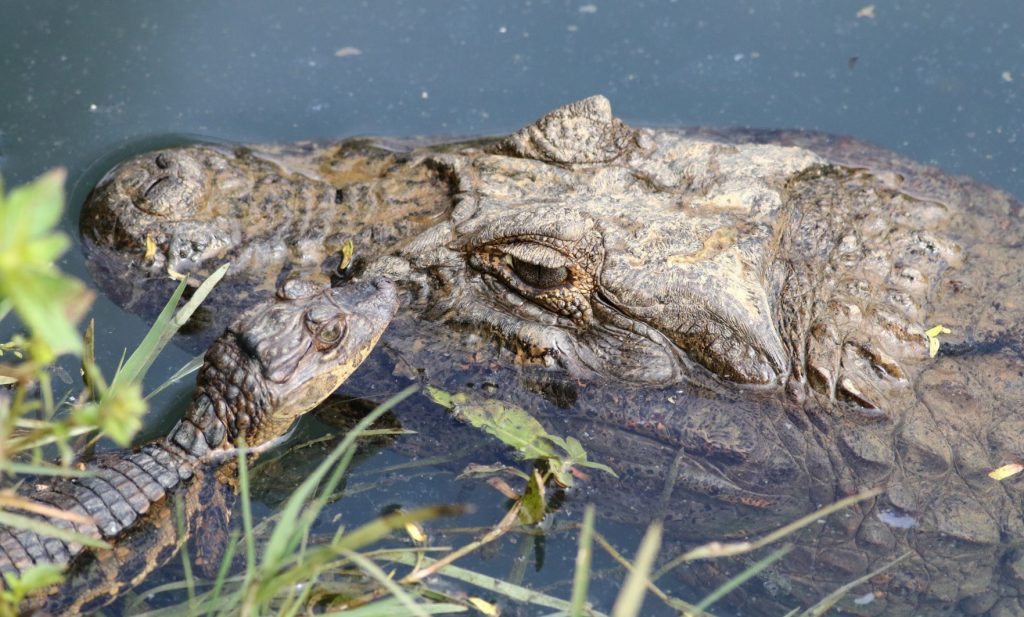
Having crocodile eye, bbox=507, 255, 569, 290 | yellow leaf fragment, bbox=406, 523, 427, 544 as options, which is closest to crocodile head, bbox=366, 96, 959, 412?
crocodile eye, bbox=507, 255, 569, 290

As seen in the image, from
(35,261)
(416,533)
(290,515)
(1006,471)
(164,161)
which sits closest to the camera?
(35,261)

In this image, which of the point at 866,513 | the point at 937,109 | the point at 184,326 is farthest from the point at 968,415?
the point at 184,326

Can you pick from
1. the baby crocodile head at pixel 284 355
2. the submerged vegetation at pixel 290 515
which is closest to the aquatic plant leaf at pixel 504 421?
the submerged vegetation at pixel 290 515

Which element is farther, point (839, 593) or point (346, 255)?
point (346, 255)

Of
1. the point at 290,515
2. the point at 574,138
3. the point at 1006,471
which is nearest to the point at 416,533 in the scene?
the point at 290,515

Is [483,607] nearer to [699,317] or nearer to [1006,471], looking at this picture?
[699,317]

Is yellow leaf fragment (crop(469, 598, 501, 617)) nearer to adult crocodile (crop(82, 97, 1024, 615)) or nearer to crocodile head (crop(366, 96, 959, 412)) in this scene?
adult crocodile (crop(82, 97, 1024, 615))

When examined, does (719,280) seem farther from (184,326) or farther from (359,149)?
(184,326)
